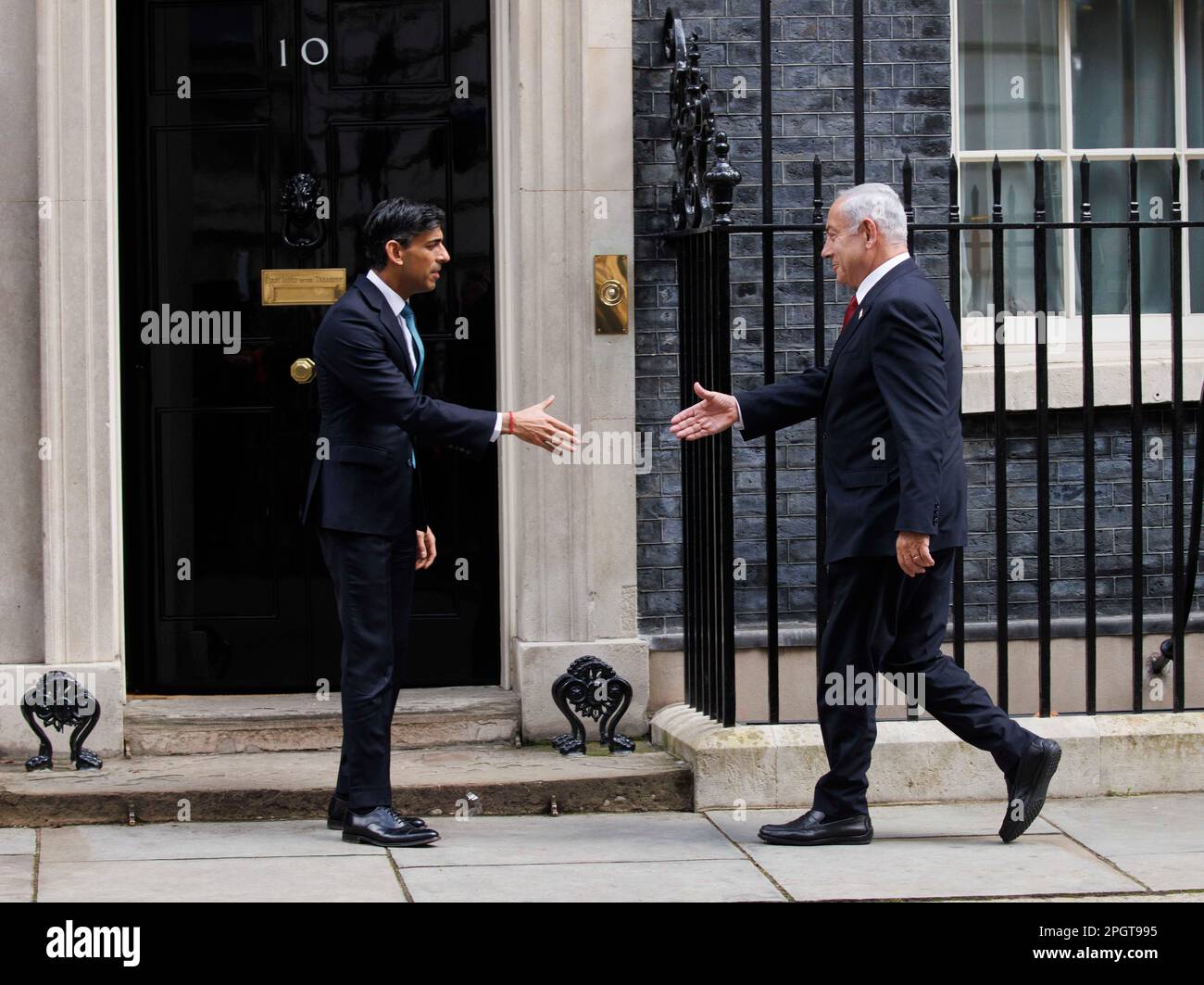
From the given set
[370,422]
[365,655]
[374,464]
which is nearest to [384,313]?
[370,422]

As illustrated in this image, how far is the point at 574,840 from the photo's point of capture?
20.3 feet

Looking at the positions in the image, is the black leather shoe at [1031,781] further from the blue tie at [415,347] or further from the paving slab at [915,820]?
the blue tie at [415,347]

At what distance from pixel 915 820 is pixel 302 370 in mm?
2909

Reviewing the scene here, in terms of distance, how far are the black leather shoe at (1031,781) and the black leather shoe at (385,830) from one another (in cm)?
183

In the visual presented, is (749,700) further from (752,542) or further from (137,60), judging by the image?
(137,60)

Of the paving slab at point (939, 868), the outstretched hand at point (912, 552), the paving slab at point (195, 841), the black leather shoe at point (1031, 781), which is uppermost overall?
the outstretched hand at point (912, 552)

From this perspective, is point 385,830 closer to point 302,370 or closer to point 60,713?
point 60,713

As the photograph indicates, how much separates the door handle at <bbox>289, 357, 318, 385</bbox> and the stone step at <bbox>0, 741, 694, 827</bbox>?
4.78 ft

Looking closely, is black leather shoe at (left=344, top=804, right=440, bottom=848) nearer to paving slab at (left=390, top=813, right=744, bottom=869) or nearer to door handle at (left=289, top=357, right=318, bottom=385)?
paving slab at (left=390, top=813, right=744, bottom=869)

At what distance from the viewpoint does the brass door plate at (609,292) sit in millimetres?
7180

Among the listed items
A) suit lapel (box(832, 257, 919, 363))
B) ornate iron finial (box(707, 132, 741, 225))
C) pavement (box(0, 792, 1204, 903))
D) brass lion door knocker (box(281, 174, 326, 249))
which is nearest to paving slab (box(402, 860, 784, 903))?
pavement (box(0, 792, 1204, 903))

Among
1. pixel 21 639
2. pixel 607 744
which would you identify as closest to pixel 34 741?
pixel 21 639

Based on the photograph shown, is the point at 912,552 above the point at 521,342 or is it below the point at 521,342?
below

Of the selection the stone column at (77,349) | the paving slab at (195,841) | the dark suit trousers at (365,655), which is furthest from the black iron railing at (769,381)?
the stone column at (77,349)
